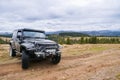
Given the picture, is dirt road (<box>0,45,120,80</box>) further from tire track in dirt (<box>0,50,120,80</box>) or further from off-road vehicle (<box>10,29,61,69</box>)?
off-road vehicle (<box>10,29,61,69</box>)

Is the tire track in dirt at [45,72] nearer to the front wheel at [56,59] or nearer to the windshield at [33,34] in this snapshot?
the front wheel at [56,59]

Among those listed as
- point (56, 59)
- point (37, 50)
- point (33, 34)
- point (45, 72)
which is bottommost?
point (45, 72)

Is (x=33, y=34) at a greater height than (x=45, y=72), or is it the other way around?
(x=33, y=34)

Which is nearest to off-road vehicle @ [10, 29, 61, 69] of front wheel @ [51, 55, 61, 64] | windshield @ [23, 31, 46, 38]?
front wheel @ [51, 55, 61, 64]

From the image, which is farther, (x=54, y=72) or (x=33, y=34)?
(x=33, y=34)

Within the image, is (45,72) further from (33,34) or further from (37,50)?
(33,34)

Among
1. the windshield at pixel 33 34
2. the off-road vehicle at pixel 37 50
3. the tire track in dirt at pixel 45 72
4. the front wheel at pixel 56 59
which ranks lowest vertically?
the tire track in dirt at pixel 45 72

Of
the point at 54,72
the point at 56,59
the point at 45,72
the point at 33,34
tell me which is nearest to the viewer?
the point at 54,72

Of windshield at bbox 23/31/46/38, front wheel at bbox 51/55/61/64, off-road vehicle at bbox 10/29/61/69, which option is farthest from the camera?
windshield at bbox 23/31/46/38

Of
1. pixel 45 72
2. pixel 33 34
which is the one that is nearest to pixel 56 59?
pixel 45 72

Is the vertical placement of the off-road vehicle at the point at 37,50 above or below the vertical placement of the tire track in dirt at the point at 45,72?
above

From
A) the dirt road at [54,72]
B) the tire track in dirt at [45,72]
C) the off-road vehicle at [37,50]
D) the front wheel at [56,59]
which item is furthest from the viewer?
the front wheel at [56,59]

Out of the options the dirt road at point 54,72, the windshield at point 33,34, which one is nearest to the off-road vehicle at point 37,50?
the windshield at point 33,34

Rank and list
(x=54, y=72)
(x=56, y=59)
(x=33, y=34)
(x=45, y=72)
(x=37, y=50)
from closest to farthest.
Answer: (x=54, y=72) < (x=45, y=72) < (x=37, y=50) < (x=56, y=59) < (x=33, y=34)
